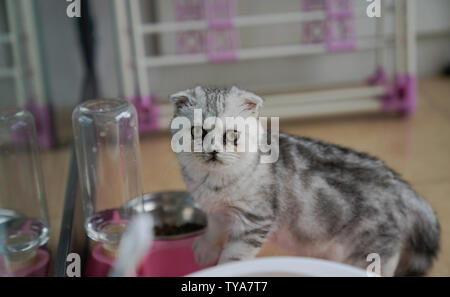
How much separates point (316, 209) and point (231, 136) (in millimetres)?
288

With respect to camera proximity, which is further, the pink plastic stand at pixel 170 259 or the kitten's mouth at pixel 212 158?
Answer: the pink plastic stand at pixel 170 259

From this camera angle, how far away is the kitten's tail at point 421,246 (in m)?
1.27

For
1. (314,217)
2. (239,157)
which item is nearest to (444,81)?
(314,217)

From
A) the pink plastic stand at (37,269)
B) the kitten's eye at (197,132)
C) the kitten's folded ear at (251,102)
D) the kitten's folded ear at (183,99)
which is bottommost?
the pink plastic stand at (37,269)

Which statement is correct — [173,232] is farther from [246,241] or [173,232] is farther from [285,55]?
[285,55]

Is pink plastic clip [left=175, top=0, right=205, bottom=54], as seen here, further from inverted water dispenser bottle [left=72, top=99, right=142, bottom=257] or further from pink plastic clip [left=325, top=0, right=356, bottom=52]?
inverted water dispenser bottle [left=72, top=99, right=142, bottom=257]

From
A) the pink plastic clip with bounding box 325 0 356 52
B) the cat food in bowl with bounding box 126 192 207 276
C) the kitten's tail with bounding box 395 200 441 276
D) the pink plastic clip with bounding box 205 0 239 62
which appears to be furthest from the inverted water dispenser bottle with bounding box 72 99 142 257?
the pink plastic clip with bounding box 325 0 356 52

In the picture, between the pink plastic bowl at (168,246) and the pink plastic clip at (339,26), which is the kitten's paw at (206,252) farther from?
the pink plastic clip at (339,26)

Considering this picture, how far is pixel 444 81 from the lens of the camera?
2.56 m

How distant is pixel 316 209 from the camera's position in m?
1.21

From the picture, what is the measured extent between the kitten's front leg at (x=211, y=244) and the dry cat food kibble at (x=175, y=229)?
0.12 m

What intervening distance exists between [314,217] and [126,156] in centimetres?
40

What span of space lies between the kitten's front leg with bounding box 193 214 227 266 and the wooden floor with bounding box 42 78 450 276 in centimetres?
10

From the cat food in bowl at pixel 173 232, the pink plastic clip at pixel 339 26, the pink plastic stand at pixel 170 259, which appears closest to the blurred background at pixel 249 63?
the pink plastic clip at pixel 339 26
